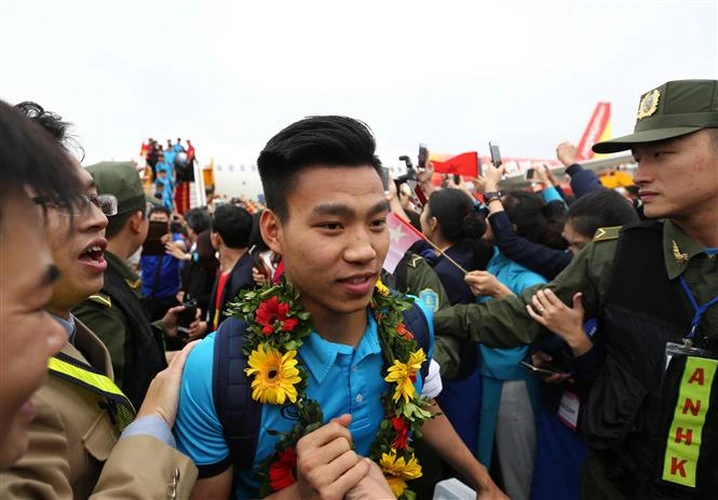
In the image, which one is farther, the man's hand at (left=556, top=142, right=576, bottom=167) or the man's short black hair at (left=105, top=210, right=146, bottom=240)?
the man's hand at (left=556, top=142, right=576, bottom=167)

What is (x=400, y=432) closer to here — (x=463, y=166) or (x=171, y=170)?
(x=463, y=166)

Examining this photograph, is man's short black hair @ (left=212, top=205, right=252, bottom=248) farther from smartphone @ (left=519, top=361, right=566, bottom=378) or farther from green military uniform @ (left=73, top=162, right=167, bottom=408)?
smartphone @ (left=519, top=361, right=566, bottom=378)

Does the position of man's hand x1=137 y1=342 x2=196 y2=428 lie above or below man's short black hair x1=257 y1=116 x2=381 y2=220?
below

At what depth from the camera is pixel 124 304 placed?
7.81 feet

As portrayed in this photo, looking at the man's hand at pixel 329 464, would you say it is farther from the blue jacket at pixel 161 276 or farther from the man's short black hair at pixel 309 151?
the blue jacket at pixel 161 276

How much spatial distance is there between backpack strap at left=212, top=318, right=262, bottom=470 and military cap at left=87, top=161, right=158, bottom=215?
1724 millimetres

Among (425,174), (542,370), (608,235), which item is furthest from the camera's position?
(425,174)

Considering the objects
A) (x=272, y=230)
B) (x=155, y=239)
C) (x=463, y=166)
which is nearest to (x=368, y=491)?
(x=272, y=230)

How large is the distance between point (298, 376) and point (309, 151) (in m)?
0.74

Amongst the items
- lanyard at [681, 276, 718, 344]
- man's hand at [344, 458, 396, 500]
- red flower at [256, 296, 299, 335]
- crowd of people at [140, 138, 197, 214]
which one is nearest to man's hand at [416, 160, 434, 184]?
lanyard at [681, 276, 718, 344]

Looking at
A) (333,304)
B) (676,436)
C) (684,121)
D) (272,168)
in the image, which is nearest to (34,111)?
(272,168)

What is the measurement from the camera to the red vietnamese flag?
625cm

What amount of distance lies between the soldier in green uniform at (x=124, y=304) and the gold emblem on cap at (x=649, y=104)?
262cm

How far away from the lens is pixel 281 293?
5.51ft
